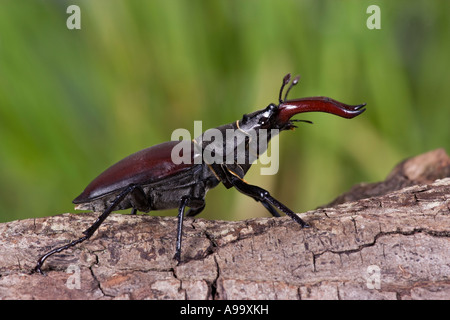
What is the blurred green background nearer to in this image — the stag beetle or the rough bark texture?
the stag beetle

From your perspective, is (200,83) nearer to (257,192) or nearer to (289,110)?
(289,110)

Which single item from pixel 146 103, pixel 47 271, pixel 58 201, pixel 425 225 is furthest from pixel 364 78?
pixel 47 271

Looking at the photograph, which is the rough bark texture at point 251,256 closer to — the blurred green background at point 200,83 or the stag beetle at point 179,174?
the stag beetle at point 179,174

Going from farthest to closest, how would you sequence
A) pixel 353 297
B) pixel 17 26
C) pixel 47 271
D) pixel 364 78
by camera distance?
pixel 364 78, pixel 17 26, pixel 47 271, pixel 353 297

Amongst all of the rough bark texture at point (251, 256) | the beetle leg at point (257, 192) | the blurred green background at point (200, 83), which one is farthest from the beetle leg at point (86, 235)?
the blurred green background at point (200, 83)

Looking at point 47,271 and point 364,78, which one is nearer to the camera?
point 47,271

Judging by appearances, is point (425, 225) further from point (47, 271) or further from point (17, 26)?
point (17, 26)

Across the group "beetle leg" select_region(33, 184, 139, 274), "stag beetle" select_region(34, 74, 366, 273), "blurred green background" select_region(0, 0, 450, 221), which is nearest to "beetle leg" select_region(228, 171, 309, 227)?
"stag beetle" select_region(34, 74, 366, 273)
